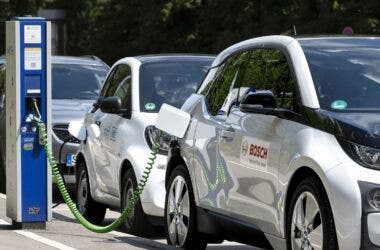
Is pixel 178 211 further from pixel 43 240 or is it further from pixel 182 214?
pixel 43 240

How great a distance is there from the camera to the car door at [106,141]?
41.8 feet

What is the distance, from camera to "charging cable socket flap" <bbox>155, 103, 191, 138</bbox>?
1023cm

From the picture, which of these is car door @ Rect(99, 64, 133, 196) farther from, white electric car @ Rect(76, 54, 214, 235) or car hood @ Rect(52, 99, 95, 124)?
car hood @ Rect(52, 99, 95, 124)

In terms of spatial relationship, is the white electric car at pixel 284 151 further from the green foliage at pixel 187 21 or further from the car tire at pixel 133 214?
the green foliage at pixel 187 21

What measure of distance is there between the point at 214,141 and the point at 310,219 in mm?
1830

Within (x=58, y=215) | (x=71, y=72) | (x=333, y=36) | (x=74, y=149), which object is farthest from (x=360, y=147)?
(x=71, y=72)

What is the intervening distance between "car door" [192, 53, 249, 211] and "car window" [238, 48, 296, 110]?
0.96 ft

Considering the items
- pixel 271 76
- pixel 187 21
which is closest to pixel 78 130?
pixel 271 76

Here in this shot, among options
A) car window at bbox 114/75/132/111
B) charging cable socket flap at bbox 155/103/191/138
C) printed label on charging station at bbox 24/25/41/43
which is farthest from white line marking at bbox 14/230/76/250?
car window at bbox 114/75/132/111

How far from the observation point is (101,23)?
204ft

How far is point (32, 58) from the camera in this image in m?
11.3

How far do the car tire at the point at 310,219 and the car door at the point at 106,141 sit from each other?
15.5ft

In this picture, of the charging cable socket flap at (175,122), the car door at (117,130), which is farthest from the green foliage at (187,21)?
the charging cable socket flap at (175,122)

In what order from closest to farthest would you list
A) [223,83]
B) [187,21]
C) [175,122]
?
1. [223,83]
2. [175,122]
3. [187,21]
